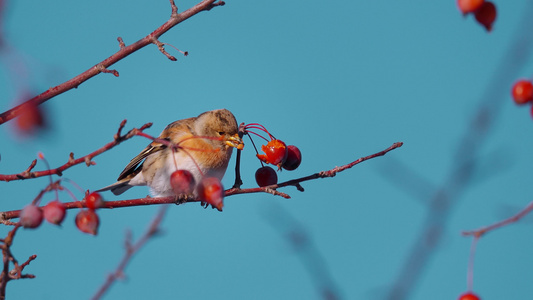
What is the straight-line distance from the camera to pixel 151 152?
486cm

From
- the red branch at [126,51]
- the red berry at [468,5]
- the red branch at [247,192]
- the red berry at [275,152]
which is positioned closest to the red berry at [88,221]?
the red branch at [247,192]

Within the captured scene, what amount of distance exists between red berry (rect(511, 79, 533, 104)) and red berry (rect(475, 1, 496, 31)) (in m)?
0.25

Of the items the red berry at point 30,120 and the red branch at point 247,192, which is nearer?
the red berry at point 30,120

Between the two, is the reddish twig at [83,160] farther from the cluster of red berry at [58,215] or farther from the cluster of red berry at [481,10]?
the cluster of red berry at [481,10]

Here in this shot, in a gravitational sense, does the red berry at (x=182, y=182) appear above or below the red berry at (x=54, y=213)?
below

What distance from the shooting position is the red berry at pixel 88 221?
7.59 ft

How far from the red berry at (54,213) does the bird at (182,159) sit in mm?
2292

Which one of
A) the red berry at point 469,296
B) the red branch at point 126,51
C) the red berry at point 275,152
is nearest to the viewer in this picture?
the red berry at point 469,296

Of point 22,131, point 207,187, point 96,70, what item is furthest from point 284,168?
point 22,131

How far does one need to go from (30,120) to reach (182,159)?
10.2 ft

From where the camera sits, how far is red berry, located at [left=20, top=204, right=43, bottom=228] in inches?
81.4

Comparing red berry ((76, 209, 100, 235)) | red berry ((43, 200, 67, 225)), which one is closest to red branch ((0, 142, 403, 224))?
red berry ((76, 209, 100, 235))

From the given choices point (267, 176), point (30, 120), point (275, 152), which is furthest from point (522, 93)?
point (267, 176)

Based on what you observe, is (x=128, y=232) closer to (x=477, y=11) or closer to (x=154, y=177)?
(x=477, y=11)
